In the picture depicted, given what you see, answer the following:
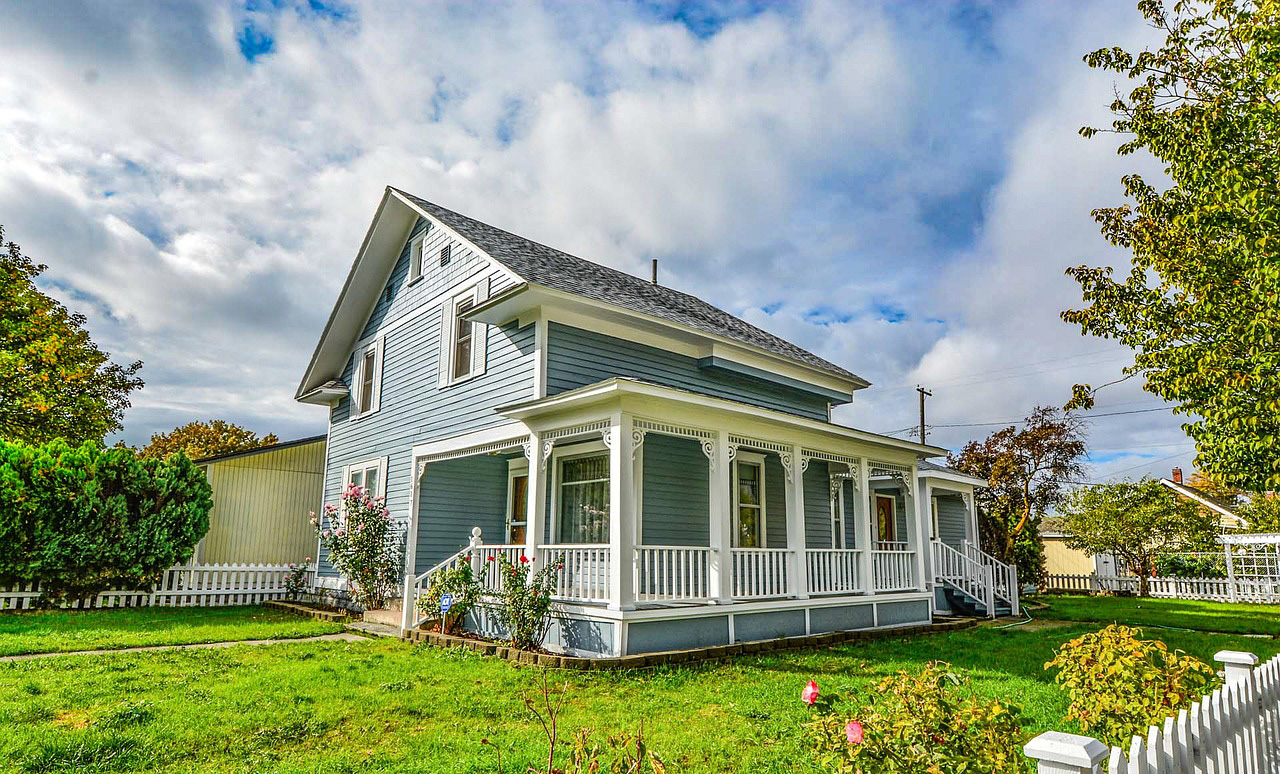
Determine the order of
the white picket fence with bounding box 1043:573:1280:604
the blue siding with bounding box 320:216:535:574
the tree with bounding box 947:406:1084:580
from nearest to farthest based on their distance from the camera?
the blue siding with bounding box 320:216:535:574 → the white picket fence with bounding box 1043:573:1280:604 → the tree with bounding box 947:406:1084:580

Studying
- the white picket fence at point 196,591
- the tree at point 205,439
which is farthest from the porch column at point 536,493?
the tree at point 205,439

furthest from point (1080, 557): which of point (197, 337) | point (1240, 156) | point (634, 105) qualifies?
point (197, 337)

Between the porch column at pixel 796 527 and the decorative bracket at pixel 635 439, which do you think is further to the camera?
the porch column at pixel 796 527

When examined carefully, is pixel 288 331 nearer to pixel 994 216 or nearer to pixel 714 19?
pixel 714 19

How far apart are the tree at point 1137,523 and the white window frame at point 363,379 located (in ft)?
69.2

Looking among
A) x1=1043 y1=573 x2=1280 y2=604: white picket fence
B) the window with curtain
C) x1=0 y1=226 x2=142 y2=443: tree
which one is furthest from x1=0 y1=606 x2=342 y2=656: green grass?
x1=1043 y1=573 x2=1280 y2=604: white picket fence

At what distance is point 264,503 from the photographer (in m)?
17.6

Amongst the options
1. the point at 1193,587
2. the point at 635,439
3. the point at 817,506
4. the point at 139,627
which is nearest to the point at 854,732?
the point at 635,439

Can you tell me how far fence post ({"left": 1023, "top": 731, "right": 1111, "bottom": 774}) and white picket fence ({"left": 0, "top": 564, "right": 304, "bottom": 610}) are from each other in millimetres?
16390

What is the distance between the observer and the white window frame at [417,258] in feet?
48.4

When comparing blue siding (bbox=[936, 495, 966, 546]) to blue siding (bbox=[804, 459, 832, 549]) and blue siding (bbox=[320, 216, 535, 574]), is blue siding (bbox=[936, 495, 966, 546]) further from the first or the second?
blue siding (bbox=[320, 216, 535, 574])

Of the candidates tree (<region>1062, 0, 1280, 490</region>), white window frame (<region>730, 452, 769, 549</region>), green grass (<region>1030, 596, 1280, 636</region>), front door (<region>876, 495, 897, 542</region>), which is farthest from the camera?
front door (<region>876, 495, 897, 542</region>)

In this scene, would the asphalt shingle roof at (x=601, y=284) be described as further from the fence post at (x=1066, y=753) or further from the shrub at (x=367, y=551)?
the fence post at (x=1066, y=753)

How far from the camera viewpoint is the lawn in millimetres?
4863
